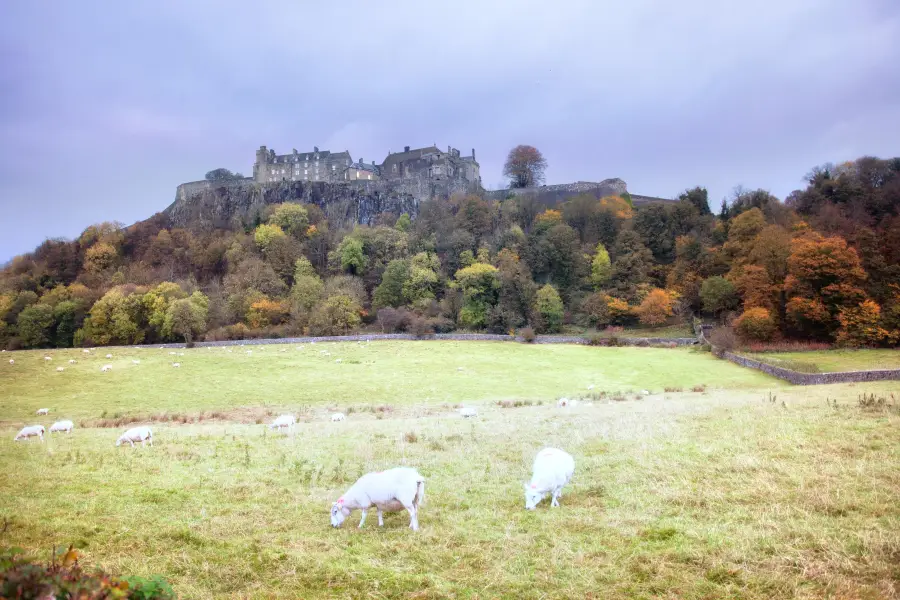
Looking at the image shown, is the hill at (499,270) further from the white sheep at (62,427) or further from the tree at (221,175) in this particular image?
the white sheep at (62,427)

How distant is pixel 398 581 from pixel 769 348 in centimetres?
5216

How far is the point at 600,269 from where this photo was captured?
7612 centimetres

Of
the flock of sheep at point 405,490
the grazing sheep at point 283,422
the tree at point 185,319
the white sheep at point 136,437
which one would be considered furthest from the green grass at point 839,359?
the tree at point 185,319

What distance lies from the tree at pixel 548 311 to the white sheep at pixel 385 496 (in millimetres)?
60954

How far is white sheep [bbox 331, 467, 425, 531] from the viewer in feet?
25.1

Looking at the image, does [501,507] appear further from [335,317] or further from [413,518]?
[335,317]

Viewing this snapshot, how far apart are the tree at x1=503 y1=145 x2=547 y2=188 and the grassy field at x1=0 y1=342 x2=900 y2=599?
326ft

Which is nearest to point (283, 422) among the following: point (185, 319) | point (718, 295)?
point (185, 319)

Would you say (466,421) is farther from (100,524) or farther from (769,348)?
(769,348)

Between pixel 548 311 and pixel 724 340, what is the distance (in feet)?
76.1

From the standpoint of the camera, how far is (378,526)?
7.87m

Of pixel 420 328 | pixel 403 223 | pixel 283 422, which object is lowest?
pixel 283 422

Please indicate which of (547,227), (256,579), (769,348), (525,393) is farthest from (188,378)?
(547,227)

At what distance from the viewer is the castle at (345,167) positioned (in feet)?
384
